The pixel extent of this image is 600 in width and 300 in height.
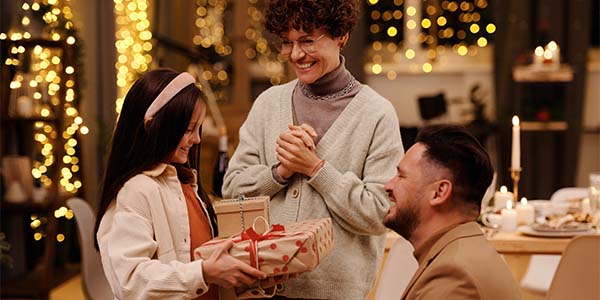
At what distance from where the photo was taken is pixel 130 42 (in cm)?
718

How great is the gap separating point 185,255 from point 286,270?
256 millimetres

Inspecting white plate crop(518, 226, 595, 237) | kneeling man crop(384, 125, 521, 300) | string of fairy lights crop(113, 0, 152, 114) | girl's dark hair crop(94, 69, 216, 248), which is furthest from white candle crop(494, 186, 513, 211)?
string of fairy lights crop(113, 0, 152, 114)

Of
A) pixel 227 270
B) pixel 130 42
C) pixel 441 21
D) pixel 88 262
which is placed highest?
pixel 441 21

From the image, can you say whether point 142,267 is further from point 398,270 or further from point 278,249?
point 398,270

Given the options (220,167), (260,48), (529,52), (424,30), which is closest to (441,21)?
(424,30)

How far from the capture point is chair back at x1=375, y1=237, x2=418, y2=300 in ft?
9.64

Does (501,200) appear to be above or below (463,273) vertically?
below

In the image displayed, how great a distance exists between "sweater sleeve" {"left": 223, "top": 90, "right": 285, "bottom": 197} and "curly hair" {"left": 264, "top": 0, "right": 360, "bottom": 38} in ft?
0.82

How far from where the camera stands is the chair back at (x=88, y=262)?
380 centimetres

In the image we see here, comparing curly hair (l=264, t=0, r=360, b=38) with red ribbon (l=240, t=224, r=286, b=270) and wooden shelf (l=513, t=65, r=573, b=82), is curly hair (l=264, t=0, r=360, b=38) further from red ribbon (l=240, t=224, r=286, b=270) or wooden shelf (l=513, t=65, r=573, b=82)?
wooden shelf (l=513, t=65, r=573, b=82)

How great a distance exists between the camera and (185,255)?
211 cm

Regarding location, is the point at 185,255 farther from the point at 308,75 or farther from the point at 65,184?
the point at 65,184

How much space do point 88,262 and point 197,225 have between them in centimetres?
177

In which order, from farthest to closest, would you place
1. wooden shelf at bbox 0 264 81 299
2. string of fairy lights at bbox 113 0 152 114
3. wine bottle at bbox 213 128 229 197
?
string of fairy lights at bbox 113 0 152 114 < wooden shelf at bbox 0 264 81 299 < wine bottle at bbox 213 128 229 197
